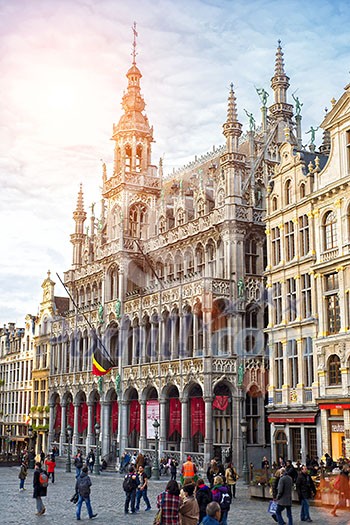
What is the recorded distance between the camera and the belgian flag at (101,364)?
56.3 metres

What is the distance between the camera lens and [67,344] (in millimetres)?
68938

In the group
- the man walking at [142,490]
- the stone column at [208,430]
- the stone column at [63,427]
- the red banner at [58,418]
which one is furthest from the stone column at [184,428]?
the red banner at [58,418]

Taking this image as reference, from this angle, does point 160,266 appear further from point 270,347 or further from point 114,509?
point 114,509

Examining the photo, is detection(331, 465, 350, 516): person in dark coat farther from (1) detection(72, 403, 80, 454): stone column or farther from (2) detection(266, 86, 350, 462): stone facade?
(1) detection(72, 403, 80, 454): stone column

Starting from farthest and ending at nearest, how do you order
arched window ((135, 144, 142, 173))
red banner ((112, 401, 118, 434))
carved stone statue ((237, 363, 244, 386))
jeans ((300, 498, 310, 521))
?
arched window ((135, 144, 142, 173))
red banner ((112, 401, 118, 434))
carved stone statue ((237, 363, 244, 386))
jeans ((300, 498, 310, 521))

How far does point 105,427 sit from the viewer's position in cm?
5962

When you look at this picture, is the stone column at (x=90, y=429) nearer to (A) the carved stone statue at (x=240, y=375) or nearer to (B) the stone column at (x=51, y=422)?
(B) the stone column at (x=51, y=422)

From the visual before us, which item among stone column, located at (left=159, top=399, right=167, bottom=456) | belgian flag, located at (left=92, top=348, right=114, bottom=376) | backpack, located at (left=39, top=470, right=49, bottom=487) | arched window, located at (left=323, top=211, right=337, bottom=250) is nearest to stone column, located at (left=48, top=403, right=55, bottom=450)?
belgian flag, located at (left=92, top=348, right=114, bottom=376)

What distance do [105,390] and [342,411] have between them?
2615cm

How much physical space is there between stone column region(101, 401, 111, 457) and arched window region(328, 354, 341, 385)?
25254mm

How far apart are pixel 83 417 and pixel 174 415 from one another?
16.0 m

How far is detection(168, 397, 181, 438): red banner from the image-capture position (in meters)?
50.4

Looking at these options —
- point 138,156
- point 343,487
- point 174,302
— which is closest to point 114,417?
point 174,302

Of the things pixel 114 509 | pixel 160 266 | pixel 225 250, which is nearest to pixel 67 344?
pixel 160 266
